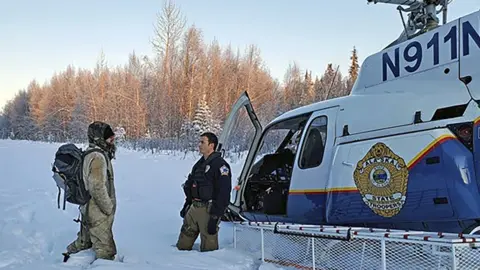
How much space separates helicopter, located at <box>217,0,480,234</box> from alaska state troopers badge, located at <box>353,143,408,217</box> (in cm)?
1

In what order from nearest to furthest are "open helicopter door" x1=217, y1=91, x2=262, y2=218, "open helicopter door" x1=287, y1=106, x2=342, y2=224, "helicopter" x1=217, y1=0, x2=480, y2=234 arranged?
"helicopter" x1=217, y1=0, x2=480, y2=234, "open helicopter door" x1=287, y1=106, x2=342, y2=224, "open helicopter door" x1=217, y1=91, x2=262, y2=218

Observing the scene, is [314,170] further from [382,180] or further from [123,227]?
[123,227]

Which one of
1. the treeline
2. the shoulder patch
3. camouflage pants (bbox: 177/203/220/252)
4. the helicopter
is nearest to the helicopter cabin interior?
the helicopter

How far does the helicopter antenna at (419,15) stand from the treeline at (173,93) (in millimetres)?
19680

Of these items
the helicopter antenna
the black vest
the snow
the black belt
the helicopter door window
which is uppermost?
the helicopter antenna

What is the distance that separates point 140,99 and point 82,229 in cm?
3468

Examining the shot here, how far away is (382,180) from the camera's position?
4855 mm

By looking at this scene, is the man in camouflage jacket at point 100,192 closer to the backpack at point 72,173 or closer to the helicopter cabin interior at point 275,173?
the backpack at point 72,173

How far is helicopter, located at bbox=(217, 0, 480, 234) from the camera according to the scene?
4.34 metres

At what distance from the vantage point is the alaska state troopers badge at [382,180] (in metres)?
4.72

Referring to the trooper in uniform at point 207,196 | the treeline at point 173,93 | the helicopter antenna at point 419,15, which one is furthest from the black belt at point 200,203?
the treeline at point 173,93

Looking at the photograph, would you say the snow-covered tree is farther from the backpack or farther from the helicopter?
the backpack

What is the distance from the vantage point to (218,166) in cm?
598

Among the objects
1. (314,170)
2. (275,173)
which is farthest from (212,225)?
(275,173)
